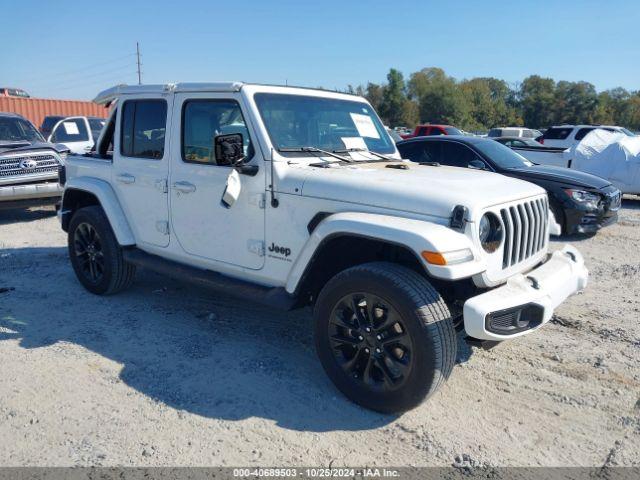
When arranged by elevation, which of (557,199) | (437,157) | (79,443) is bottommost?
(79,443)

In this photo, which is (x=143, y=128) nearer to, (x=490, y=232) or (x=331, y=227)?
(x=331, y=227)

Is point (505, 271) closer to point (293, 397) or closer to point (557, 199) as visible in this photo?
point (293, 397)

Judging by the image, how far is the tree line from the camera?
68.3m

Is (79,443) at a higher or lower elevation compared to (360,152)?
lower

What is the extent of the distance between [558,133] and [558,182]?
34.8ft

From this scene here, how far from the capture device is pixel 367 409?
11.1 feet

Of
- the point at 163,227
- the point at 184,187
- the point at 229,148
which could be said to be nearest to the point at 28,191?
the point at 163,227

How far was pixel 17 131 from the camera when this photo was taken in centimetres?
1016

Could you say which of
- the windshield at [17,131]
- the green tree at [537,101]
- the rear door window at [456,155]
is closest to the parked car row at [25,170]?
the windshield at [17,131]

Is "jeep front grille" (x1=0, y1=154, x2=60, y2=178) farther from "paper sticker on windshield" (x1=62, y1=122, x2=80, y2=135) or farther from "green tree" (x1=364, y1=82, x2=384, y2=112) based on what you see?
"green tree" (x1=364, y1=82, x2=384, y2=112)

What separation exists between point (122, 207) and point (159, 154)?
772mm

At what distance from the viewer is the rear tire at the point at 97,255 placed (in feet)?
16.9

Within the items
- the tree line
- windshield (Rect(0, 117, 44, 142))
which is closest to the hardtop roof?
windshield (Rect(0, 117, 44, 142))

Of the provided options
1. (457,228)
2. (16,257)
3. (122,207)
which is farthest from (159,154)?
(16,257)
